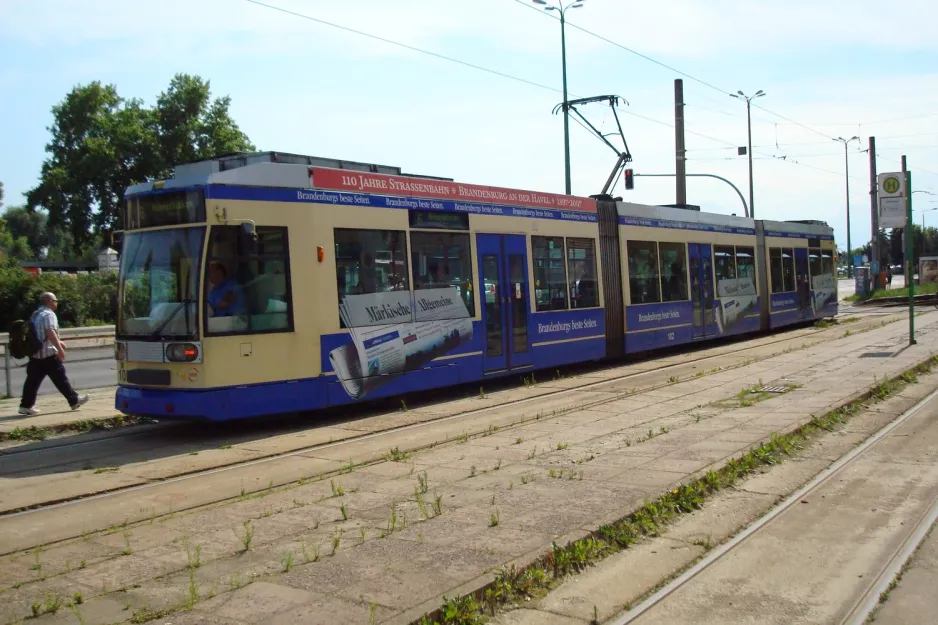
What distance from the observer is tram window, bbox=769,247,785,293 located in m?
24.9

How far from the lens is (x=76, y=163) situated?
5866 cm

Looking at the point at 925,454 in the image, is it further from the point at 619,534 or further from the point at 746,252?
the point at 746,252

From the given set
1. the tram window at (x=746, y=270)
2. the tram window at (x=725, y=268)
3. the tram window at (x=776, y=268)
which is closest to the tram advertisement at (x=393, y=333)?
the tram window at (x=725, y=268)

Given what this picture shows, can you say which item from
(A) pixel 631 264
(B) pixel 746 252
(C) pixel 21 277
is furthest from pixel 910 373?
(C) pixel 21 277

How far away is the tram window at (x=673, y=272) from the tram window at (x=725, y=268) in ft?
Result: 6.24

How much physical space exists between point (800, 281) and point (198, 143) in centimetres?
4578

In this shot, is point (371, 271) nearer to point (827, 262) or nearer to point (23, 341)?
point (23, 341)

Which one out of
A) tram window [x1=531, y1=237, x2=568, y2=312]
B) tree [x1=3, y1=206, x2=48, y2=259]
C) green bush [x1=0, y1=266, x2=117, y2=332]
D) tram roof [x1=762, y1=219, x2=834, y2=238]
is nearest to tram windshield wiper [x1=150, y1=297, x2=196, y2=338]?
tram window [x1=531, y1=237, x2=568, y2=312]

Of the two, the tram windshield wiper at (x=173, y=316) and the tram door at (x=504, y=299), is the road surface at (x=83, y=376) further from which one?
the tram door at (x=504, y=299)

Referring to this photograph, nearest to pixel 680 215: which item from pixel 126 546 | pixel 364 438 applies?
pixel 364 438

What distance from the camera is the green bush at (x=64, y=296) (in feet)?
119

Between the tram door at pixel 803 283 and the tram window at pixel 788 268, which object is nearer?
the tram window at pixel 788 268

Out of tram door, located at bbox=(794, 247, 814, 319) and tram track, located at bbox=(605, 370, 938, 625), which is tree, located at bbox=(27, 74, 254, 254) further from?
Result: tram track, located at bbox=(605, 370, 938, 625)

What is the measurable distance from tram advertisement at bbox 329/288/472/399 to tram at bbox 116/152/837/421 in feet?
0.08
